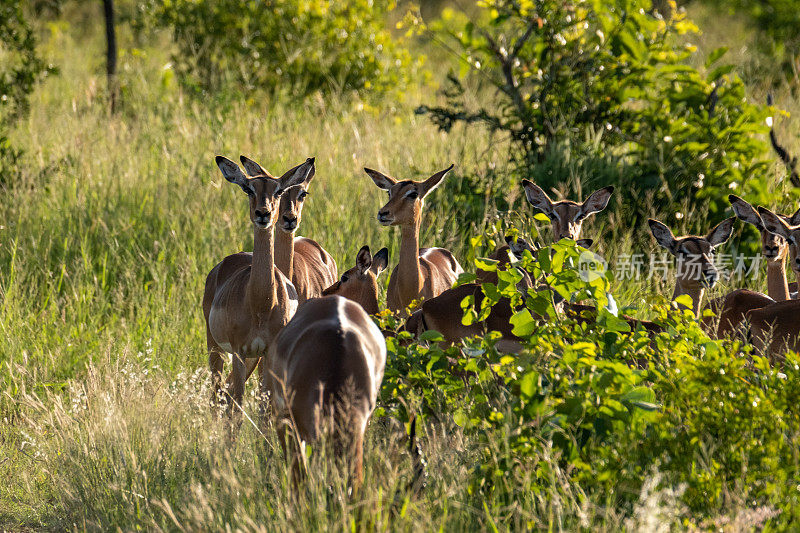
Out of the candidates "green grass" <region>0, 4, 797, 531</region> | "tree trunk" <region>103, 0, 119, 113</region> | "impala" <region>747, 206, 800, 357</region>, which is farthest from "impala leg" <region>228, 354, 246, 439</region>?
"tree trunk" <region>103, 0, 119, 113</region>

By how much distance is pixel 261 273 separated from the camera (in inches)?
210

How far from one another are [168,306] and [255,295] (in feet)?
4.98

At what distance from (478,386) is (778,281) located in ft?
9.86

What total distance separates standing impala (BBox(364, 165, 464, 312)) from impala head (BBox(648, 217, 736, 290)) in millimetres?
1424

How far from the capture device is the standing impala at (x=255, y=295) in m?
5.34

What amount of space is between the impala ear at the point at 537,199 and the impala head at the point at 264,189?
177 centimetres

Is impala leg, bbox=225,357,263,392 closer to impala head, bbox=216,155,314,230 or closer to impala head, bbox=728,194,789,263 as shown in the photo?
impala head, bbox=216,155,314,230

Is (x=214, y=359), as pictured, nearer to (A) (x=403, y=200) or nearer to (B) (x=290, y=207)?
(B) (x=290, y=207)

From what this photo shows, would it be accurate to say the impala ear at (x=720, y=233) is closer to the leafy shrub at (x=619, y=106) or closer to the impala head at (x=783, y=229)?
the impala head at (x=783, y=229)

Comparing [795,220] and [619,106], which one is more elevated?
[619,106]

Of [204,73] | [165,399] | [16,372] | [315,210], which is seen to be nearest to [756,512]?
[165,399]

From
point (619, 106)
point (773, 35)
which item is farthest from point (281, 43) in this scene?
point (773, 35)

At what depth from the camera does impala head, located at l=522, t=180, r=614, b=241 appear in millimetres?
6660

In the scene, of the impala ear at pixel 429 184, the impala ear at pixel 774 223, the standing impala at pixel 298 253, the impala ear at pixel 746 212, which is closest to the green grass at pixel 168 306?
the impala ear at pixel 429 184
